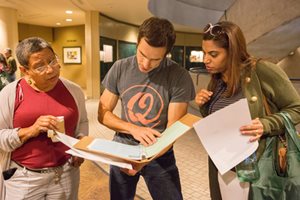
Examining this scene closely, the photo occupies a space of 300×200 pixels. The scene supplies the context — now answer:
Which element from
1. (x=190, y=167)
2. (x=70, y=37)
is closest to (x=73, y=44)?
(x=70, y=37)

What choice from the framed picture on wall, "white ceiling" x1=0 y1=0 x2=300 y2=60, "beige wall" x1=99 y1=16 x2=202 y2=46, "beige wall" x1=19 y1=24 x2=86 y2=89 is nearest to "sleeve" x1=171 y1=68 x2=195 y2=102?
"white ceiling" x1=0 y1=0 x2=300 y2=60

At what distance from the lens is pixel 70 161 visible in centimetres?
152

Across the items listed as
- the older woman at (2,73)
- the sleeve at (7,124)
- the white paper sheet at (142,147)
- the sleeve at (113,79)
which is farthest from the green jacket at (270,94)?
the older woman at (2,73)

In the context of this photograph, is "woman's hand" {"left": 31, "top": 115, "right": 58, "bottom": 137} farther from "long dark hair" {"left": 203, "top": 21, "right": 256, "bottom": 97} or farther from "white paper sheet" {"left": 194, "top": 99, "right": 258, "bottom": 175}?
"long dark hair" {"left": 203, "top": 21, "right": 256, "bottom": 97}

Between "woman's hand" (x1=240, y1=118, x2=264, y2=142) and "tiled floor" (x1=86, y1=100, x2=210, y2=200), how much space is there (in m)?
1.84

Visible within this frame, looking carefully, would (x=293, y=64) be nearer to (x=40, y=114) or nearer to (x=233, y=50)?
(x=233, y=50)

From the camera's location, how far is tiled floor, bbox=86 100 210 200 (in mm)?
2893

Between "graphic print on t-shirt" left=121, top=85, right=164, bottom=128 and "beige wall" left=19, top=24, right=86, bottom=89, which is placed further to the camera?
"beige wall" left=19, top=24, right=86, bottom=89

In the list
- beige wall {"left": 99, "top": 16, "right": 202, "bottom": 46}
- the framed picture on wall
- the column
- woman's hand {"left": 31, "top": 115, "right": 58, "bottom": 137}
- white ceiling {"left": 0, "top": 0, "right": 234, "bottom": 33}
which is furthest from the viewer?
the framed picture on wall

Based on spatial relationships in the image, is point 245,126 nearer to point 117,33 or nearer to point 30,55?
point 30,55

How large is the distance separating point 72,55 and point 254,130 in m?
13.1

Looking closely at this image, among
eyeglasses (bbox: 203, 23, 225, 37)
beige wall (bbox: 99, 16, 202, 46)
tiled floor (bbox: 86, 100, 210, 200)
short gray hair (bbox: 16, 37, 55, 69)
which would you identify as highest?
beige wall (bbox: 99, 16, 202, 46)

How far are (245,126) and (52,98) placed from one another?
3.21 feet

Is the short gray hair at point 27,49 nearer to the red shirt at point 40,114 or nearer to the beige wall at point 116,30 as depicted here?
the red shirt at point 40,114
